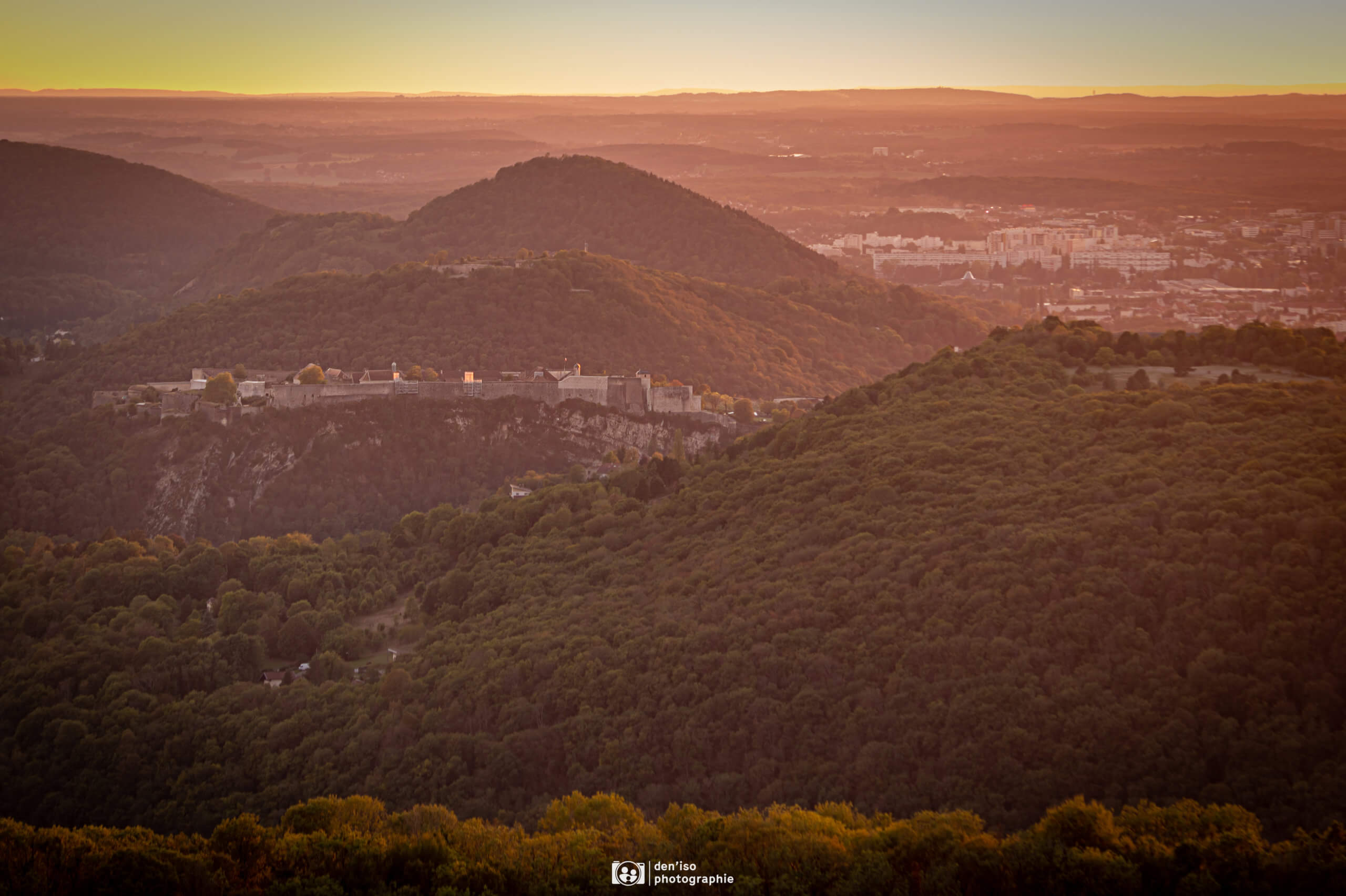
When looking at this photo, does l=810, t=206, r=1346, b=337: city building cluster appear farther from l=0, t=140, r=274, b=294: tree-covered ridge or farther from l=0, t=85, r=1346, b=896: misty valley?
l=0, t=140, r=274, b=294: tree-covered ridge

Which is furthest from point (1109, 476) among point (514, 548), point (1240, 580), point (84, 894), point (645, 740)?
point (84, 894)

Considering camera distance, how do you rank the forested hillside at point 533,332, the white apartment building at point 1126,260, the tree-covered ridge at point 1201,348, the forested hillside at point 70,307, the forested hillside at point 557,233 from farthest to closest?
the forested hillside at point 70,307
the forested hillside at point 557,233
the forested hillside at point 533,332
the white apartment building at point 1126,260
the tree-covered ridge at point 1201,348

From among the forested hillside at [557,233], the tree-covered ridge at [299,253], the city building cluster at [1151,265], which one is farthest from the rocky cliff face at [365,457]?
the tree-covered ridge at [299,253]

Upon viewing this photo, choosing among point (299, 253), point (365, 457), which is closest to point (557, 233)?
point (299, 253)

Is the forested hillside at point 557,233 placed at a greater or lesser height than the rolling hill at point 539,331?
greater

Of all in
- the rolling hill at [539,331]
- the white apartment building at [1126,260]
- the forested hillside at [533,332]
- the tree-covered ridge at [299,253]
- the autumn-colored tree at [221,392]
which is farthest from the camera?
the tree-covered ridge at [299,253]

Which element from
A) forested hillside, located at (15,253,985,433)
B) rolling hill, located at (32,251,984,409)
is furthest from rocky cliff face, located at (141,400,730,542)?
rolling hill, located at (32,251,984,409)

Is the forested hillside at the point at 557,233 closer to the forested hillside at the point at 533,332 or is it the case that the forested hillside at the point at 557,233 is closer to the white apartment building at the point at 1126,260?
the forested hillside at the point at 533,332
